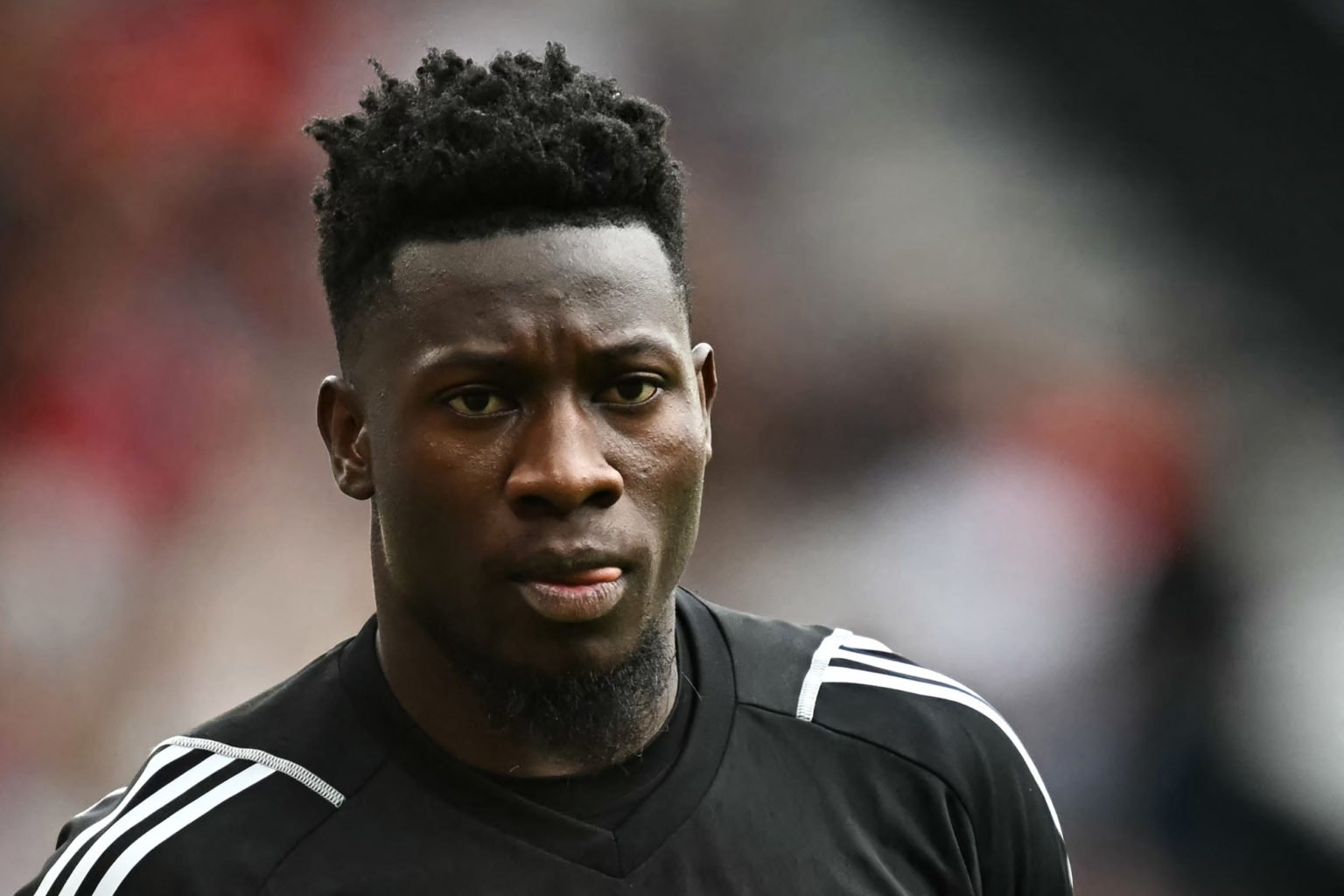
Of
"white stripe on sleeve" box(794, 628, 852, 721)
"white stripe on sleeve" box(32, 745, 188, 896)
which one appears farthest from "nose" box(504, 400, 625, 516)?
"white stripe on sleeve" box(32, 745, 188, 896)

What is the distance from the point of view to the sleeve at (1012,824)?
1919 millimetres

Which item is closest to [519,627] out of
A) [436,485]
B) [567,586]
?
[567,586]

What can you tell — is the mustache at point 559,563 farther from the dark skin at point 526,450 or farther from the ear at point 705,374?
the ear at point 705,374

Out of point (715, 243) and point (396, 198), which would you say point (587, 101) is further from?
point (715, 243)

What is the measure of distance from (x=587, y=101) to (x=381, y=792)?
0.85 metres

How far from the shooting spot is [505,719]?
1.78m

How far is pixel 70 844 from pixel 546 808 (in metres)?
0.58

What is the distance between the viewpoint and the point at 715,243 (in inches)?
166

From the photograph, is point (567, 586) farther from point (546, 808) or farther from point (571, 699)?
point (546, 808)

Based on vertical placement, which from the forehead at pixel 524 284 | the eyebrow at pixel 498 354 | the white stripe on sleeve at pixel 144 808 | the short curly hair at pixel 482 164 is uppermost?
the short curly hair at pixel 482 164

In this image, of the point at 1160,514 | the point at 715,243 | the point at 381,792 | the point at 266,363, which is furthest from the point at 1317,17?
the point at 381,792

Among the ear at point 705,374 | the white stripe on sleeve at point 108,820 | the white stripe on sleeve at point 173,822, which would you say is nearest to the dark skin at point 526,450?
the ear at point 705,374

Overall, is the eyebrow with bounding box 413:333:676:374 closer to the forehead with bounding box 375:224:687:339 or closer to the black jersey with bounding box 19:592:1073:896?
the forehead with bounding box 375:224:687:339

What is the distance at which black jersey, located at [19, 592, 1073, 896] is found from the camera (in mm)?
1707
